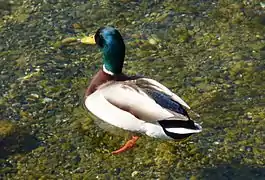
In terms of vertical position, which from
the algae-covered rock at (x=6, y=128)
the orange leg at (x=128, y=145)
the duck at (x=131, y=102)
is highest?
the duck at (x=131, y=102)

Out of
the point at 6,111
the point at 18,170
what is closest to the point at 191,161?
the point at 18,170

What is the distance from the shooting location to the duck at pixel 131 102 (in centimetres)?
586

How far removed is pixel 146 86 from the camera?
626 centimetres

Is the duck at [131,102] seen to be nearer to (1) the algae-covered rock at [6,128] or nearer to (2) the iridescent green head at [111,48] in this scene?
(2) the iridescent green head at [111,48]

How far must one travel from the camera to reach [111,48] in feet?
22.1

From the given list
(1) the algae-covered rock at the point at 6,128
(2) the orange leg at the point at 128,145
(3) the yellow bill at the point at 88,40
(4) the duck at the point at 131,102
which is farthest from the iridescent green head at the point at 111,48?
(1) the algae-covered rock at the point at 6,128

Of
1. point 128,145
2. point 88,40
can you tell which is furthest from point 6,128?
point 88,40

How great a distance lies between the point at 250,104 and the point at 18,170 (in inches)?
95.0

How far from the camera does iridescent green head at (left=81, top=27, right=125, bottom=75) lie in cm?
668

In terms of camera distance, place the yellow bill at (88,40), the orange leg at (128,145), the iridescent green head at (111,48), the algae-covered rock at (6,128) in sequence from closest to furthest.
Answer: the orange leg at (128,145), the algae-covered rock at (6,128), the iridescent green head at (111,48), the yellow bill at (88,40)

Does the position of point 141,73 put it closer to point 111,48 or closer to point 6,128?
point 111,48

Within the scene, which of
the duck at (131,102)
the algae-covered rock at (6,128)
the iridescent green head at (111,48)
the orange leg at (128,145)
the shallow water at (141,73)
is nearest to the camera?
the duck at (131,102)

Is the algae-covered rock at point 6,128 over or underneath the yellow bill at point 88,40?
underneath

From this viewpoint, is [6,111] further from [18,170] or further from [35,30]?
[35,30]
